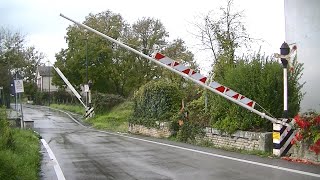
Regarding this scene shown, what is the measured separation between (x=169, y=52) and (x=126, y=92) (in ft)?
29.8

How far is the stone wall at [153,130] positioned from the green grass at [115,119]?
506 centimetres

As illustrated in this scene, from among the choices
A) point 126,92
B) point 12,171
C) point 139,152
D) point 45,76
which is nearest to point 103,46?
point 126,92

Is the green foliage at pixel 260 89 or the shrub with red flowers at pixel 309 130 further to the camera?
the green foliage at pixel 260 89

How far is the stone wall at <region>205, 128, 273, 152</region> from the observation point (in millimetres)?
12914

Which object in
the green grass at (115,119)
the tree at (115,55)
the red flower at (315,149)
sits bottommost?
the green grass at (115,119)

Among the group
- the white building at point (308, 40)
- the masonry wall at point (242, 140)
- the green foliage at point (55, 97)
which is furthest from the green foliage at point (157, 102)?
the green foliage at point (55, 97)

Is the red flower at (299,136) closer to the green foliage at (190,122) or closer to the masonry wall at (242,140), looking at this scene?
the masonry wall at (242,140)

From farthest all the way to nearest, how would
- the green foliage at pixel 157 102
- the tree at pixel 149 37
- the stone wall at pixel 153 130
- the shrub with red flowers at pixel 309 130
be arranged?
1. the tree at pixel 149 37
2. the green foliage at pixel 157 102
3. the stone wall at pixel 153 130
4. the shrub with red flowers at pixel 309 130

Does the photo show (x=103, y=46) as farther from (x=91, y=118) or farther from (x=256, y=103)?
(x=256, y=103)

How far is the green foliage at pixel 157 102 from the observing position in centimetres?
2167

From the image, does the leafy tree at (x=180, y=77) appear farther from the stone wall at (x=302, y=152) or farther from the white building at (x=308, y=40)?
the stone wall at (x=302, y=152)

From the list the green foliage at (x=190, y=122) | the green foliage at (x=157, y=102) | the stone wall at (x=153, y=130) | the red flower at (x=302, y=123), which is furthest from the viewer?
the green foliage at (x=157, y=102)

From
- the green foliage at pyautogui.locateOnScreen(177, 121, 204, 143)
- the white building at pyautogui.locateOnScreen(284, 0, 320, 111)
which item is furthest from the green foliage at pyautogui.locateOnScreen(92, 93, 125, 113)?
the white building at pyautogui.locateOnScreen(284, 0, 320, 111)

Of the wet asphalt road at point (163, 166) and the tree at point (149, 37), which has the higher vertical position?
the tree at point (149, 37)
